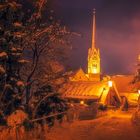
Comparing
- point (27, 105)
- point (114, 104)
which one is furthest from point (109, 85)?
point (27, 105)

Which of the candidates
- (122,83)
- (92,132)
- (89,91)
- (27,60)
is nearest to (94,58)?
(122,83)

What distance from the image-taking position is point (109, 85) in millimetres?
38625

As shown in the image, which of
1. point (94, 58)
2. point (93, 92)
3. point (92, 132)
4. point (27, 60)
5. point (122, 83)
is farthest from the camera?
point (94, 58)

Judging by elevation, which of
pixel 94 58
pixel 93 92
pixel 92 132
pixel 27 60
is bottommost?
pixel 92 132

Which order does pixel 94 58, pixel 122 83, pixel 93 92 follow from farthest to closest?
pixel 94 58, pixel 122 83, pixel 93 92

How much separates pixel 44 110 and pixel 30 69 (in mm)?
3219

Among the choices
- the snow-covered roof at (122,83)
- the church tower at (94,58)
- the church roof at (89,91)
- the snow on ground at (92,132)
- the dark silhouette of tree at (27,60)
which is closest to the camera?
the dark silhouette of tree at (27,60)

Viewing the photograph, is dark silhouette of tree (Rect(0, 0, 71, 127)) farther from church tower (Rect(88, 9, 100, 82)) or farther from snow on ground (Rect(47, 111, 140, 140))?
church tower (Rect(88, 9, 100, 82))

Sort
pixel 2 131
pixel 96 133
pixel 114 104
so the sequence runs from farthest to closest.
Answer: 1. pixel 114 104
2. pixel 96 133
3. pixel 2 131

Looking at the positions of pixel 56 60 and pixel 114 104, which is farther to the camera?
pixel 114 104

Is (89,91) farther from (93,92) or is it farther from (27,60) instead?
(27,60)

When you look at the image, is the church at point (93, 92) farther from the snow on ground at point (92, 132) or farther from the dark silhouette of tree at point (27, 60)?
the dark silhouette of tree at point (27, 60)

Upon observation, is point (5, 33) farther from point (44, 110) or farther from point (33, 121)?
point (44, 110)

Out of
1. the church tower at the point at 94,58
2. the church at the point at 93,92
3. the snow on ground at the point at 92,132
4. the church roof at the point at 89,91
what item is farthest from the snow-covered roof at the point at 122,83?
the snow on ground at the point at 92,132
